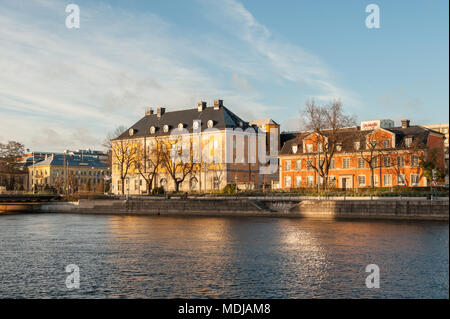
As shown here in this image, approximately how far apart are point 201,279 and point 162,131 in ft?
321

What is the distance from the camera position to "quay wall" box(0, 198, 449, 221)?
58125mm

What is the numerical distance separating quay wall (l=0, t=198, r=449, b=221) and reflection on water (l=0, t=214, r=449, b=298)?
10.7 meters

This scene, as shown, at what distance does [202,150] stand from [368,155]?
38.2 meters

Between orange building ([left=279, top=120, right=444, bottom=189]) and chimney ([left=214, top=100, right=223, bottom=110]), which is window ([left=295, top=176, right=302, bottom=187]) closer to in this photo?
orange building ([left=279, top=120, right=444, bottom=189])

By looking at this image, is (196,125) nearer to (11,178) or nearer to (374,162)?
(374,162)

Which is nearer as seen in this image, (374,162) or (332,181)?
(374,162)

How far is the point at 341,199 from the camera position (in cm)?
6538

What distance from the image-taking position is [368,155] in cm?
8731

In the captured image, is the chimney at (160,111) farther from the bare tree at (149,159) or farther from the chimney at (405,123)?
the chimney at (405,123)

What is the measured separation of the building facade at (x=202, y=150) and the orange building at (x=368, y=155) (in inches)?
573

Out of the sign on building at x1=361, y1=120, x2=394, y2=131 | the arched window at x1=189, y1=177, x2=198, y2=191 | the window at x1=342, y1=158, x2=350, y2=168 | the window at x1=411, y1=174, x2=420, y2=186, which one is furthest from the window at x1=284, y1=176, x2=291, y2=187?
the window at x1=411, y1=174, x2=420, y2=186

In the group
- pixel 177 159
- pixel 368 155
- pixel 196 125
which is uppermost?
pixel 196 125

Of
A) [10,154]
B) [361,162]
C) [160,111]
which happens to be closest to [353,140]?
[361,162]
